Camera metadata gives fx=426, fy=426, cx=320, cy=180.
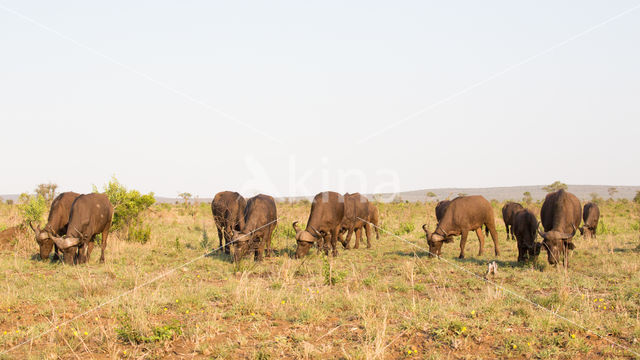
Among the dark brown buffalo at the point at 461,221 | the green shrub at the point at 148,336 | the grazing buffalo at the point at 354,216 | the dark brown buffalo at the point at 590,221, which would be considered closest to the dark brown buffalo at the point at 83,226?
the green shrub at the point at 148,336

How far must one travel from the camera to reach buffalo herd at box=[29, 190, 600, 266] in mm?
11914

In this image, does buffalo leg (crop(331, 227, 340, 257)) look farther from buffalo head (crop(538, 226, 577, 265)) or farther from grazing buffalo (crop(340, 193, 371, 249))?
buffalo head (crop(538, 226, 577, 265))

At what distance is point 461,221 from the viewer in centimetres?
1390

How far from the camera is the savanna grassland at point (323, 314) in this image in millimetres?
5688

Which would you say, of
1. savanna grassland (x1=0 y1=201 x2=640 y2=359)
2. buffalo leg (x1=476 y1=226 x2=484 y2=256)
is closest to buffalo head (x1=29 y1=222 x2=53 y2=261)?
savanna grassland (x1=0 y1=201 x2=640 y2=359)

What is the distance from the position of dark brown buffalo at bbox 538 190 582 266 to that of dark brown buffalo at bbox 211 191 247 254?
9.16m

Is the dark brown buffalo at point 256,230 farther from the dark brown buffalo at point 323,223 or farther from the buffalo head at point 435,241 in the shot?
the buffalo head at point 435,241

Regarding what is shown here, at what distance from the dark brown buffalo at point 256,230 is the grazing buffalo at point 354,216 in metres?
2.82

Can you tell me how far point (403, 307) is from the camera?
7.32 metres

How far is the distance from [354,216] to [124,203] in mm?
9523

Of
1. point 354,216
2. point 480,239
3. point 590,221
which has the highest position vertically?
point 354,216

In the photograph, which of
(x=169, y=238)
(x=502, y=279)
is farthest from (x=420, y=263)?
(x=169, y=238)

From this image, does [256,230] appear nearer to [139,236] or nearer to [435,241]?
[435,241]

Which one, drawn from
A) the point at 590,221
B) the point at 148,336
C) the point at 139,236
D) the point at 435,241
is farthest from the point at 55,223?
the point at 590,221
